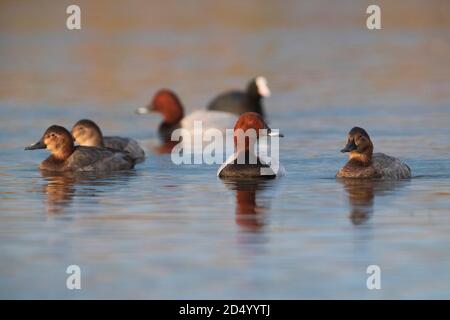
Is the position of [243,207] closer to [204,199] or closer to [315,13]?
[204,199]

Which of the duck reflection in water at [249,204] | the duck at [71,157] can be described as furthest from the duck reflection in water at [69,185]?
the duck reflection in water at [249,204]

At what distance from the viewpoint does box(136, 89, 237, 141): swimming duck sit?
20312 millimetres

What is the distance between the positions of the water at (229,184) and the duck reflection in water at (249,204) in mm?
33

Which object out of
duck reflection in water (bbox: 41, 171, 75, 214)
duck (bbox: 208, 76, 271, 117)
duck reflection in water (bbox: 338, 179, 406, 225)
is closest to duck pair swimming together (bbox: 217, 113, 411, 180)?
duck reflection in water (bbox: 338, 179, 406, 225)

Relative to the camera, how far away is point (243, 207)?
12031 mm

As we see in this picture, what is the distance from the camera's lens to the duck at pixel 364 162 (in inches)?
534

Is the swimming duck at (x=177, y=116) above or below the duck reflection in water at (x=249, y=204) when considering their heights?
above

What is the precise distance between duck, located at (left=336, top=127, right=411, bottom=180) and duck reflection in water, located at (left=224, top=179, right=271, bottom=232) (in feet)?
3.11

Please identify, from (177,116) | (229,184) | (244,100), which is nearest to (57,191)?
(229,184)

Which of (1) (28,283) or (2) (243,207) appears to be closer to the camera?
(1) (28,283)

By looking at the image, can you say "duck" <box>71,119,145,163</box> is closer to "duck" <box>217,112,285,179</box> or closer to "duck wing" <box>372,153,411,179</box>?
"duck" <box>217,112,285,179</box>

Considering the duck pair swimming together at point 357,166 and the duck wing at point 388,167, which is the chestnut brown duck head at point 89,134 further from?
the duck wing at point 388,167

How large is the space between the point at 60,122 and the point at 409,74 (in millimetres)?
8850
